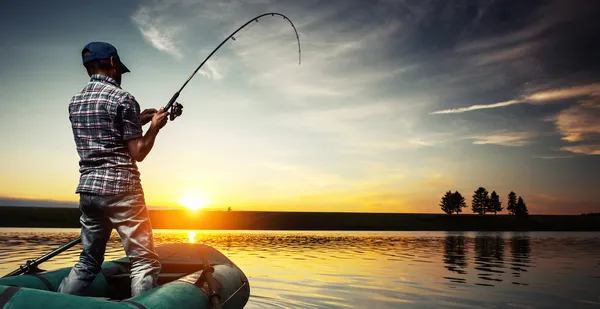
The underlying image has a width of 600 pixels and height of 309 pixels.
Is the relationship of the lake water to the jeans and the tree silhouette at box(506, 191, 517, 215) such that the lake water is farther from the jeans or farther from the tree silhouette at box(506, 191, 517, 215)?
the tree silhouette at box(506, 191, 517, 215)

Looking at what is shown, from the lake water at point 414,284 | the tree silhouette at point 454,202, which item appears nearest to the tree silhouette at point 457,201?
the tree silhouette at point 454,202

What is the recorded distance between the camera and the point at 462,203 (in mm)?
166375

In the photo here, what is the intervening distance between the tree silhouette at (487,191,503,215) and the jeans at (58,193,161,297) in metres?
178

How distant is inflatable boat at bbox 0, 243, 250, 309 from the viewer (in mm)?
3766

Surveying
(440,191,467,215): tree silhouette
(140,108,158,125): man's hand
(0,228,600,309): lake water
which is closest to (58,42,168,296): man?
(140,108,158,125): man's hand

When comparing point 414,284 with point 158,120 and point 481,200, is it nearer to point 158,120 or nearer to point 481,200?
point 158,120

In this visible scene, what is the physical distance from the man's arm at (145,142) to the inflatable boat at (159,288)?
1.40 meters

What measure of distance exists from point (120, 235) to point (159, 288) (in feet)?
2.65

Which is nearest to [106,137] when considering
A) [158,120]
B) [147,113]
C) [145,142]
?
[145,142]

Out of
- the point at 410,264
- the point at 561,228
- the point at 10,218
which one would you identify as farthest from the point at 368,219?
the point at 410,264

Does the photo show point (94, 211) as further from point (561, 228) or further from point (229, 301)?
point (561, 228)

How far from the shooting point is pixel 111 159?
4.46 metres

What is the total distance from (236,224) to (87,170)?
83817 millimetres

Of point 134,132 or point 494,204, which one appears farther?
point 494,204
